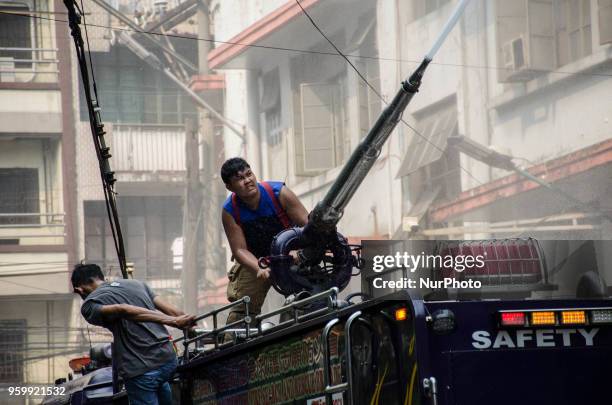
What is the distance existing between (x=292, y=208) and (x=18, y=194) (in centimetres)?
2783

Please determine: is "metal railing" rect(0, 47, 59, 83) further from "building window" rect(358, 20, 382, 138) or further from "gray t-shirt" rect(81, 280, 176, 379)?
"gray t-shirt" rect(81, 280, 176, 379)

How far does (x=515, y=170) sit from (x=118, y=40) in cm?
1654

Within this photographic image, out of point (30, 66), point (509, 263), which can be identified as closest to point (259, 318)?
point (509, 263)

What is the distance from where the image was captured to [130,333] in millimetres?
8562

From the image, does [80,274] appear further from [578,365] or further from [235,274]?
[578,365]

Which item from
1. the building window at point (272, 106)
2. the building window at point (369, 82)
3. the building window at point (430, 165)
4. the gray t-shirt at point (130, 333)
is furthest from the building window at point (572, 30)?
the gray t-shirt at point (130, 333)

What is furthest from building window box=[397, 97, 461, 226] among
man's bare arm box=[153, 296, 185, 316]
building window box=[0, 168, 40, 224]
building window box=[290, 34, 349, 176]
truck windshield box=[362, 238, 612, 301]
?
truck windshield box=[362, 238, 612, 301]

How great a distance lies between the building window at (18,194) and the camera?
117ft

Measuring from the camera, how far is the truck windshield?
7.02 meters

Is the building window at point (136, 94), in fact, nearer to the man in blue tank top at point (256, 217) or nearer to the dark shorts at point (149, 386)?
the man in blue tank top at point (256, 217)

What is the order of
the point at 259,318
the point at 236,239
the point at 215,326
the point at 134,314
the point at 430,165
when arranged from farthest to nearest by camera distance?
1. the point at 430,165
2. the point at 236,239
3. the point at 215,326
4. the point at 134,314
5. the point at 259,318

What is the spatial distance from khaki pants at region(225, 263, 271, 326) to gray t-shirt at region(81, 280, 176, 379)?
0.73 metres

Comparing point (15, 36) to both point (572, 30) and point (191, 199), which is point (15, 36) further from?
point (572, 30)

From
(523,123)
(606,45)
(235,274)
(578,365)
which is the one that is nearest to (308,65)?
(523,123)
